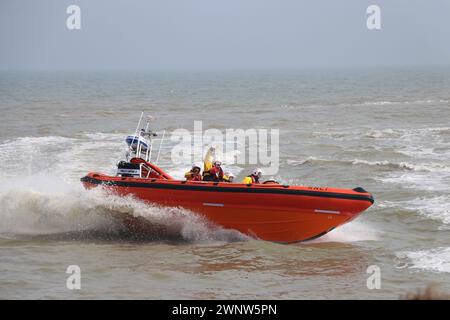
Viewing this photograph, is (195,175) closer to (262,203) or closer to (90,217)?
(262,203)

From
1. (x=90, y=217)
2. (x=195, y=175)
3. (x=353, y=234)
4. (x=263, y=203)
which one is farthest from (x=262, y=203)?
(x=90, y=217)

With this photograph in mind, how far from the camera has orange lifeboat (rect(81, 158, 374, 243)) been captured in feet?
38.7

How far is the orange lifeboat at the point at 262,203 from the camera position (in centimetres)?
1178

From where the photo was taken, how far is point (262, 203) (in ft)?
39.1

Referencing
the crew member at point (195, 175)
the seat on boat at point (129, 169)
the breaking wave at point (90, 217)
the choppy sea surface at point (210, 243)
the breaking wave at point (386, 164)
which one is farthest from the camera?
the breaking wave at point (386, 164)

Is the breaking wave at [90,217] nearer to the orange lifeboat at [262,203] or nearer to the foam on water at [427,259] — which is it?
the orange lifeboat at [262,203]

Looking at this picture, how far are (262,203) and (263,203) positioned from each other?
2 cm

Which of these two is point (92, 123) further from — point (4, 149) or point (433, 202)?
point (433, 202)

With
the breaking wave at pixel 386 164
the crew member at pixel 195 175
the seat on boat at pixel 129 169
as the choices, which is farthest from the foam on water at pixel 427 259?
the breaking wave at pixel 386 164

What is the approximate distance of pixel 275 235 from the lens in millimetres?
12273

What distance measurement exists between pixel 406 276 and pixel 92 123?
91.0 ft

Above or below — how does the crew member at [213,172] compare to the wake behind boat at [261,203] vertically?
above
